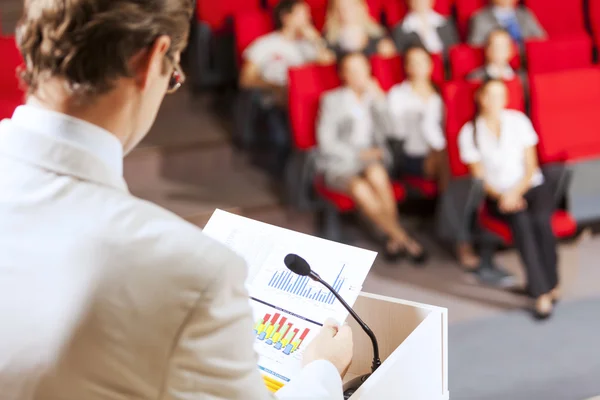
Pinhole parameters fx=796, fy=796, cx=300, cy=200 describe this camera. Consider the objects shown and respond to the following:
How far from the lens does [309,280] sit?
2.60ft

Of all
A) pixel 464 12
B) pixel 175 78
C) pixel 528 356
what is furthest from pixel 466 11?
pixel 175 78

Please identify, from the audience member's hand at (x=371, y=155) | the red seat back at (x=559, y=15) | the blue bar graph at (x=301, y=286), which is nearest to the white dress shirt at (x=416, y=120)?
the audience member's hand at (x=371, y=155)

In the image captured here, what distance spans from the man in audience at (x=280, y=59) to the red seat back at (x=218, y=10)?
8.9 inches

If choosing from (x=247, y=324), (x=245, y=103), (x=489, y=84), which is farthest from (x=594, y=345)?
(x=247, y=324)

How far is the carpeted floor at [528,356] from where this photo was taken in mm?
1718

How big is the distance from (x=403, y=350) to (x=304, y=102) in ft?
5.26

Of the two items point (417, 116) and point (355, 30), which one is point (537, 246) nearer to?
point (417, 116)

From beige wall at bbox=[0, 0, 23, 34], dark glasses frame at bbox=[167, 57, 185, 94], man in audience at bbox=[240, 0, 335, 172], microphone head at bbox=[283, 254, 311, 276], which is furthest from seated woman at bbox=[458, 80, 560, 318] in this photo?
beige wall at bbox=[0, 0, 23, 34]

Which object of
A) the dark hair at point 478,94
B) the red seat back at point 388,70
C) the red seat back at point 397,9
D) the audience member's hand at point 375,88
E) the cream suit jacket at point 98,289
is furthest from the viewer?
the red seat back at point 397,9

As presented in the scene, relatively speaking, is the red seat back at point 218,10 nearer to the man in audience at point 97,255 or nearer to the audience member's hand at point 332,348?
the audience member's hand at point 332,348

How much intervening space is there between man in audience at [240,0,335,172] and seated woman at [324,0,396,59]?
0.20ft

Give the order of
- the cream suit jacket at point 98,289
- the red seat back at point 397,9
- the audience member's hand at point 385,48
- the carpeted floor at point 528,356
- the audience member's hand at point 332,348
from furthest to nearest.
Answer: the red seat back at point 397,9 → the audience member's hand at point 385,48 → the carpeted floor at point 528,356 → the audience member's hand at point 332,348 → the cream suit jacket at point 98,289

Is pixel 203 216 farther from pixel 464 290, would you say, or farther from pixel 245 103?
pixel 464 290

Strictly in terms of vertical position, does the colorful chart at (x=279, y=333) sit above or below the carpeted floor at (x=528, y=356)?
above
